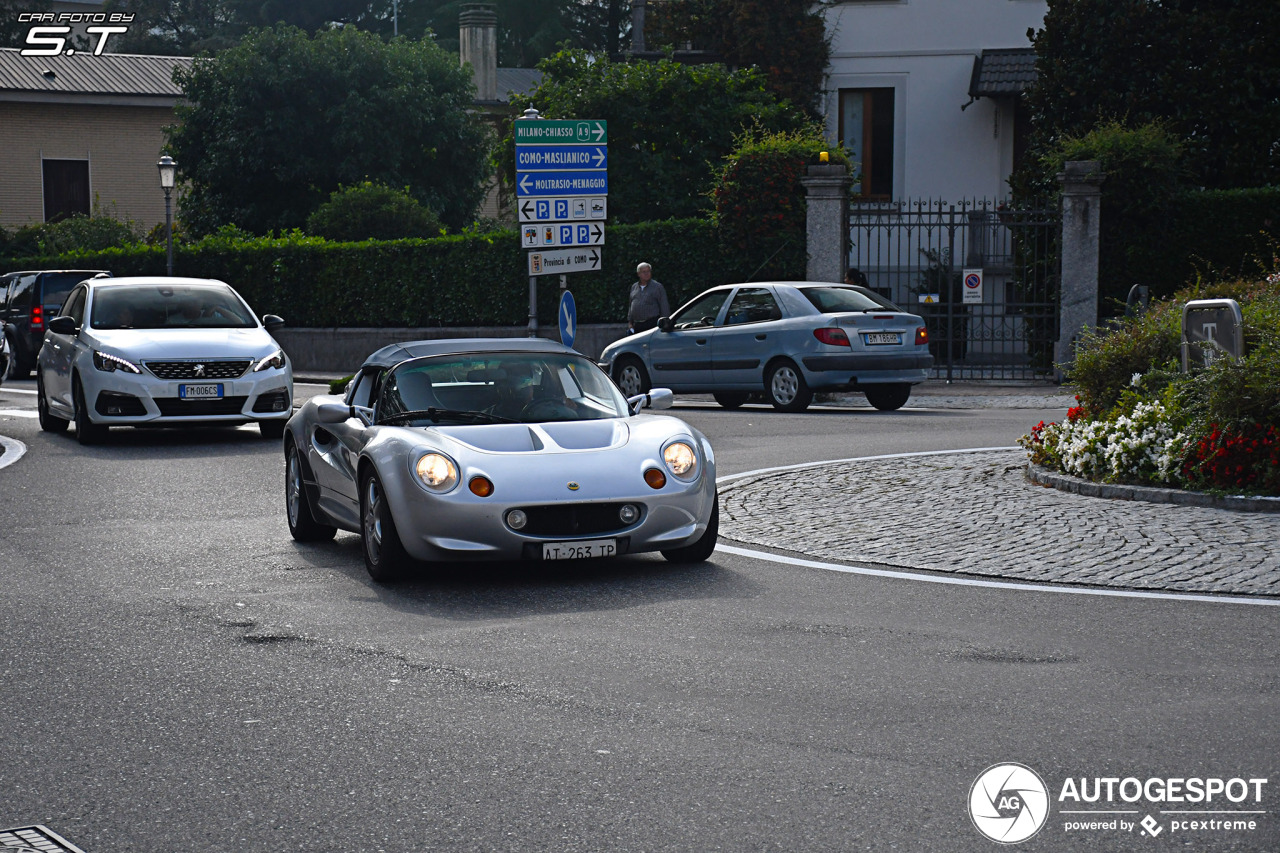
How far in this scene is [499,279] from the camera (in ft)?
99.7

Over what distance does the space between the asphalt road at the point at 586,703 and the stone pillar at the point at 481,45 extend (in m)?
48.5

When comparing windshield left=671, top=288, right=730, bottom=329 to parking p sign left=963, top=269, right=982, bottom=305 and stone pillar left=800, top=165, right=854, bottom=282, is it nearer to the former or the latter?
stone pillar left=800, top=165, right=854, bottom=282

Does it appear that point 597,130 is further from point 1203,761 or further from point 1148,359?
point 1203,761

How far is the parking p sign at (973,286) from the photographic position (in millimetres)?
25125

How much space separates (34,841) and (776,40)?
104ft

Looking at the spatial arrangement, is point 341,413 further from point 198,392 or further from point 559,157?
point 559,157

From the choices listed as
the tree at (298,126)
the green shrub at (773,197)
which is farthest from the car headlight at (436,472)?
the tree at (298,126)

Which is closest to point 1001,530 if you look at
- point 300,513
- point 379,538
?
point 379,538

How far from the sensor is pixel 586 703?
596 centimetres

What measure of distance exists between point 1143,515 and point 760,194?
1637cm

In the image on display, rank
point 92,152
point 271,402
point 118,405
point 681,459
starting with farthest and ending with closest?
point 92,152
point 271,402
point 118,405
point 681,459

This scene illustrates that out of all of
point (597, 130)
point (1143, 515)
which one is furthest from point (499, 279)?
point (1143, 515)

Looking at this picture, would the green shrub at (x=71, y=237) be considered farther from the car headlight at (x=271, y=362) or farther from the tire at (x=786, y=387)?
the car headlight at (x=271, y=362)

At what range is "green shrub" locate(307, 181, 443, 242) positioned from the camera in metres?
36.9
